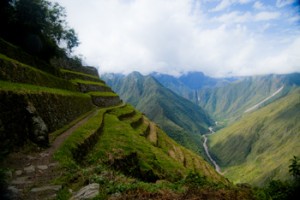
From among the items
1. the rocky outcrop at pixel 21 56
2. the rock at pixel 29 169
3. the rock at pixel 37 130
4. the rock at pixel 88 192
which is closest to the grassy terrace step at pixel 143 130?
the rocky outcrop at pixel 21 56

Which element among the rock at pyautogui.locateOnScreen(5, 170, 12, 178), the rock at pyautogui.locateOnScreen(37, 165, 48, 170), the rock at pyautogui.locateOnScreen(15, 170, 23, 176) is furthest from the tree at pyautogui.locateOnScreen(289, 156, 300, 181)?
the rock at pyautogui.locateOnScreen(15, 170, 23, 176)

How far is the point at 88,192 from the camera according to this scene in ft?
43.2

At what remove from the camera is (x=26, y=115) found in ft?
73.6

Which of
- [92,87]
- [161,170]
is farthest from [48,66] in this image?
[161,170]

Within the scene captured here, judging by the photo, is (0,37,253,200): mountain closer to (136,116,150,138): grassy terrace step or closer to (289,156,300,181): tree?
(289,156,300,181): tree

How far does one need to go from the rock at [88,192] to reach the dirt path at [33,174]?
131 centimetres

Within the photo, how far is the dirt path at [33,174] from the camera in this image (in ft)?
44.7

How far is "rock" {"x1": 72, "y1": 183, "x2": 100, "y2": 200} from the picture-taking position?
12758 millimetres

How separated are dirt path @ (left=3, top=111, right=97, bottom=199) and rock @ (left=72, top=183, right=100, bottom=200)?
131cm

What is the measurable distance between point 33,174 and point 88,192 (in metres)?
5.36

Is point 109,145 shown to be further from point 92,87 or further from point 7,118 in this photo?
point 92,87

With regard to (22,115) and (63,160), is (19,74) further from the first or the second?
(63,160)

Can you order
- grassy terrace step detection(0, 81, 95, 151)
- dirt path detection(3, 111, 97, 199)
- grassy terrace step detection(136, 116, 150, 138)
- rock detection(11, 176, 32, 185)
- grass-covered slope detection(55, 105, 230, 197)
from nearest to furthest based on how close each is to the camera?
dirt path detection(3, 111, 97, 199), rock detection(11, 176, 32, 185), grass-covered slope detection(55, 105, 230, 197), grassy terrace step detection(0, 81, 95, 151), grassy terrace step detection(136, 116, 150, 138)

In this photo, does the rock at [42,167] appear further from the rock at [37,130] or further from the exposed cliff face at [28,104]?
the rock at [37,130]
